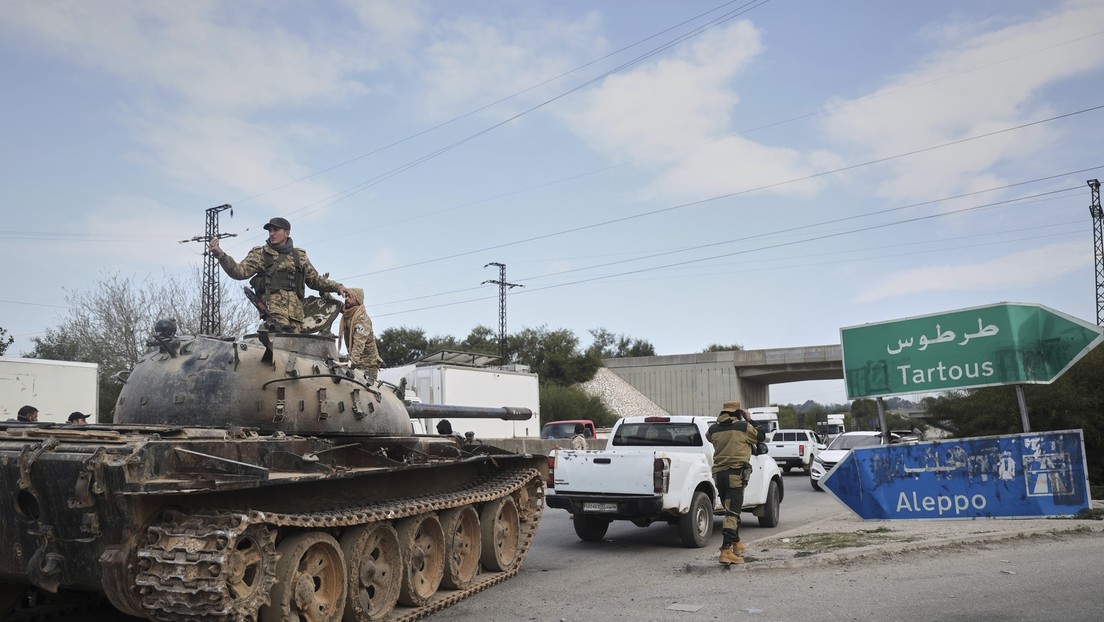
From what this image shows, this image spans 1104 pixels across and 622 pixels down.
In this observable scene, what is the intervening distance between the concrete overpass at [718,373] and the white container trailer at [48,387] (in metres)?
41.6

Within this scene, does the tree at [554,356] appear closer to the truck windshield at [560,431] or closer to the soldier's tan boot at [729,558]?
the truck windshield at [560,431]

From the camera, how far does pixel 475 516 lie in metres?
8.93

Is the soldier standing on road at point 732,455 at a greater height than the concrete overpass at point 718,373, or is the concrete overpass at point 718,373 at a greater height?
the concrete overpass at point 718,373

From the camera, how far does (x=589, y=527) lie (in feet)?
38.8

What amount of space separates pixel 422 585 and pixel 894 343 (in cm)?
636

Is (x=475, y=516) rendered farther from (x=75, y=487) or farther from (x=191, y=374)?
(x=75, y=487)

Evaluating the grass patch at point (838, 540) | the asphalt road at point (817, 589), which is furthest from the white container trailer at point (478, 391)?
the asphalt road at point (817, 589)

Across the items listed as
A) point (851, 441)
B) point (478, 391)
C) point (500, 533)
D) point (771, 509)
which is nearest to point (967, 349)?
point (771, 509)

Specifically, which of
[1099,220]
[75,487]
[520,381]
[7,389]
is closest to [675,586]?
[75,487]

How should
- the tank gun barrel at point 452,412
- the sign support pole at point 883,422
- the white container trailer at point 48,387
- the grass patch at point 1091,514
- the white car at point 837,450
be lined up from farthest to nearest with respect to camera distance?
the white car at point 837,450
the white container trailer at point 48,387
the sign support pole at point 883,422
the tank gun barrel at point 452,412
the grass patch at point 1091,514

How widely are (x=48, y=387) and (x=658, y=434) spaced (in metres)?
12.6

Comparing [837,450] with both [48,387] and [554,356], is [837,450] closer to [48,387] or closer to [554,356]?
[48,387]

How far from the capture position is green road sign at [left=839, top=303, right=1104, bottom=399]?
10.1 metres

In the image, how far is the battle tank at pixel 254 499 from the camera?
539 cm
